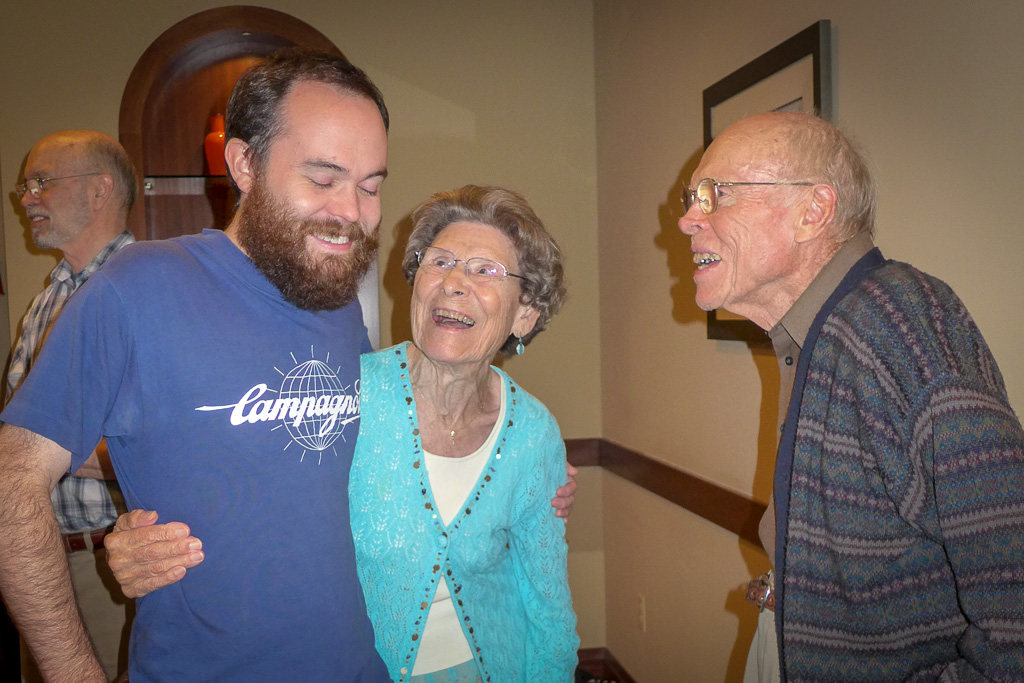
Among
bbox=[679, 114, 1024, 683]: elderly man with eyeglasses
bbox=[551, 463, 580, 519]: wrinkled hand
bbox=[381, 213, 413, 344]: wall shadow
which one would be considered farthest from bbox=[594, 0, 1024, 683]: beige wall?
bbox=[381, 213, 413, 344]: wall shadow

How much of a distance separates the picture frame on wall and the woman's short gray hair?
74 centimetres

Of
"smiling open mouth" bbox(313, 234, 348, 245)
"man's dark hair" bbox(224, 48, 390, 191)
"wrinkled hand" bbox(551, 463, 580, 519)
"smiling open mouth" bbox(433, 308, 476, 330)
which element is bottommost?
"wrinkled hand" bbox(551, 463, 580, 519)

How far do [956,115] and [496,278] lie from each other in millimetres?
1018

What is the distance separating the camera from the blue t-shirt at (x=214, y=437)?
1.05 m

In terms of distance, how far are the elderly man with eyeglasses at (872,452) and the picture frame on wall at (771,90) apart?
0.57 m

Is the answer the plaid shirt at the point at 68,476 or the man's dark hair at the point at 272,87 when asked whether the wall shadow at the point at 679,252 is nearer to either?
the man's dark hair at the point at 272,87

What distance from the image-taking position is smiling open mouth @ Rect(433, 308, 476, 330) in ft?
5.25

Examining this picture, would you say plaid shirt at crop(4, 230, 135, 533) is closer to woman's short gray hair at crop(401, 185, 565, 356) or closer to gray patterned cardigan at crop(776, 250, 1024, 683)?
woman's short gray hair at crop(401, 185, 565, 356)

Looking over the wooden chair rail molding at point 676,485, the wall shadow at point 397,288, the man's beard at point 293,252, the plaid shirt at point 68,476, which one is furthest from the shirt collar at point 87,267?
the wooden chair rail molding at point 676,485

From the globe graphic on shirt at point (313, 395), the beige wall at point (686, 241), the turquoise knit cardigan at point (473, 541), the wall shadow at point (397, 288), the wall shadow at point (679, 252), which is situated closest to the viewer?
the globe graphic on shirt at point (313, 395)

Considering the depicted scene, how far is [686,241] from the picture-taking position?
261 centimetres

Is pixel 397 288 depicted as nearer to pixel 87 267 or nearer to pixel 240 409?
pixel 87 267

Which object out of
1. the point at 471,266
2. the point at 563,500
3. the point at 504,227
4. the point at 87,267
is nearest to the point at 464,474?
Result: the point at 563,500

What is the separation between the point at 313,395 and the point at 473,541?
0.55 meters
